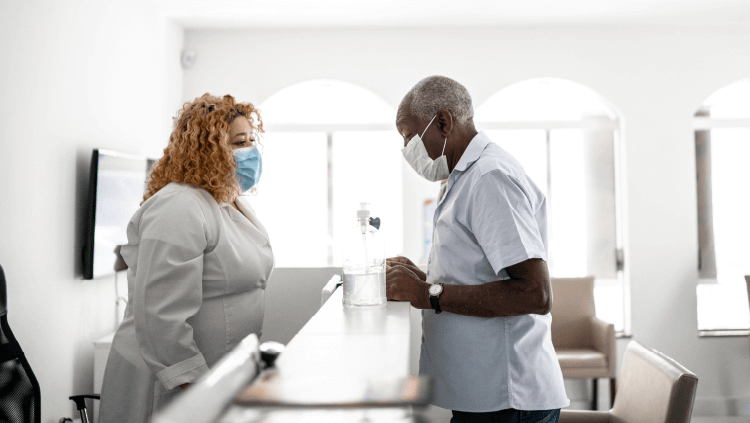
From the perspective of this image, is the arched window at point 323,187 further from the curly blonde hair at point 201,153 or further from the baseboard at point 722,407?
the curly blonde hair at point 201,153

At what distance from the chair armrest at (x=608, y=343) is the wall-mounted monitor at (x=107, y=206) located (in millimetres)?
2897

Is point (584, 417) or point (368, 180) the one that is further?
point (368, 180)

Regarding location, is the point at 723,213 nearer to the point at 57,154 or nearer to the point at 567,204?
the point at 567,204

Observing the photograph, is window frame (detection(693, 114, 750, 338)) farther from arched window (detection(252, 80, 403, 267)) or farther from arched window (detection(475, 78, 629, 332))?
arched window (detection(252, 80, 403, 267))

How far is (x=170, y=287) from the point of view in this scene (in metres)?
1.29

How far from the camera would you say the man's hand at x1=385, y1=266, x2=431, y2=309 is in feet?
3.68

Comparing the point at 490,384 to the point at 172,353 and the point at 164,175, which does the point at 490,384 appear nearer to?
the point at 172,353

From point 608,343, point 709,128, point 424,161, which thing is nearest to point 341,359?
point 424,161

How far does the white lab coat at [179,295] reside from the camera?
4.24 ft

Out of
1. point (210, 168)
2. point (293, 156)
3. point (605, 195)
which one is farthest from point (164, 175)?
point (605, 195)

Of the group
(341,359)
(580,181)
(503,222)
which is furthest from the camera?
(580,181)

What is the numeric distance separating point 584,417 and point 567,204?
3.03 metres

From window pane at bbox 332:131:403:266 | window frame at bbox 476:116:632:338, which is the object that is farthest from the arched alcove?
window frame at bbox 476:116:632:338

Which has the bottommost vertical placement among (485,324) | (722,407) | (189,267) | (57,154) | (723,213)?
(722,407)
